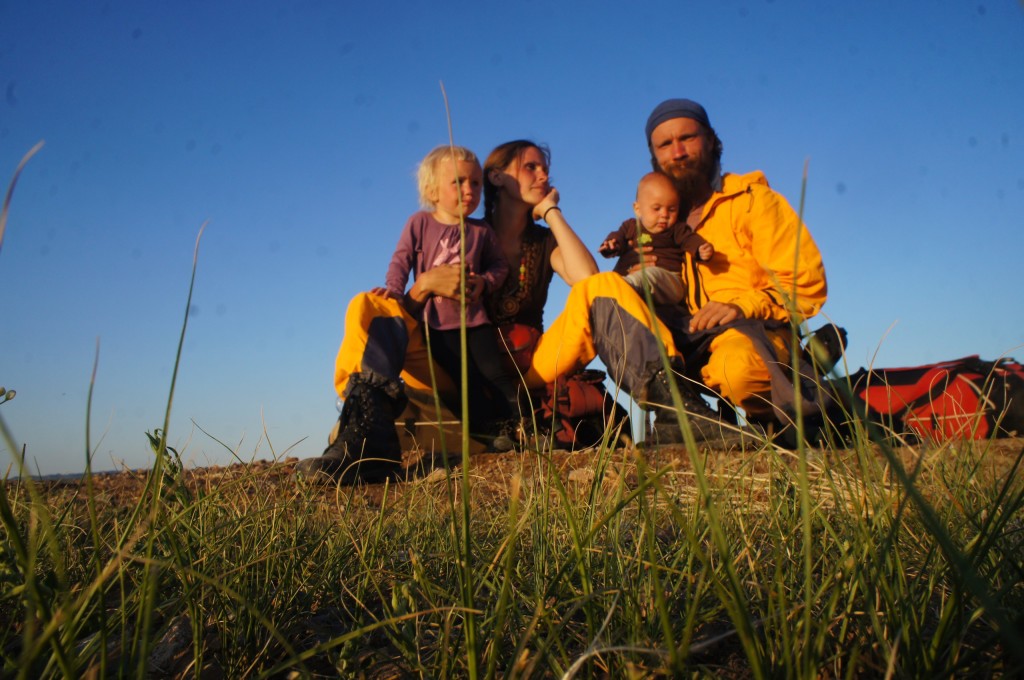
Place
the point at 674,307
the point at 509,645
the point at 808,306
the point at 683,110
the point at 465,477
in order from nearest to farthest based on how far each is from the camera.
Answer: the point at 465,477, the point at 509,645, the point at 808,306, the point at 674,307, the point at 683,110

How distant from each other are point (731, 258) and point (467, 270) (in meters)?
1.73

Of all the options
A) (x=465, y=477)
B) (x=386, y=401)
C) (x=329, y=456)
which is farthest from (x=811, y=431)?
(x=465, y=477)

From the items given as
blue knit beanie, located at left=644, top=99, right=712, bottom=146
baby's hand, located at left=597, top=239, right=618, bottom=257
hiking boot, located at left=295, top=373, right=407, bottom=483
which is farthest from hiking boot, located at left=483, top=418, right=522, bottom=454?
blue knit beanie, located at left=644, top=99, right=712, bottom=146

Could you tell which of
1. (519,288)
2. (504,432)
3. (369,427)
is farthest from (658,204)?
(369,427)

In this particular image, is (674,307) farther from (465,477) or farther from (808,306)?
(465,477)

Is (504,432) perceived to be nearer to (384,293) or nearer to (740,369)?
(384,293)

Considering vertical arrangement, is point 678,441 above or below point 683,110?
below

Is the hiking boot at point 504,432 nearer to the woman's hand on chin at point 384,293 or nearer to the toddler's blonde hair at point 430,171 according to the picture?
the woman's hand on chin at point 384,293

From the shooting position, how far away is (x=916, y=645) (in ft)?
2.20

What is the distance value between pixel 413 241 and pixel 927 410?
3289 millimetres

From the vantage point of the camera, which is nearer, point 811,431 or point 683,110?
point 811,431

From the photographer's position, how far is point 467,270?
14.5 ft

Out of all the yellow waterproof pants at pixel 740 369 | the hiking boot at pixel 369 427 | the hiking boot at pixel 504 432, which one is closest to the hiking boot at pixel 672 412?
the yellow waterproof pants at pixel 740 369

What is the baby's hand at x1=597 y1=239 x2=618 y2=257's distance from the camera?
5121mm
